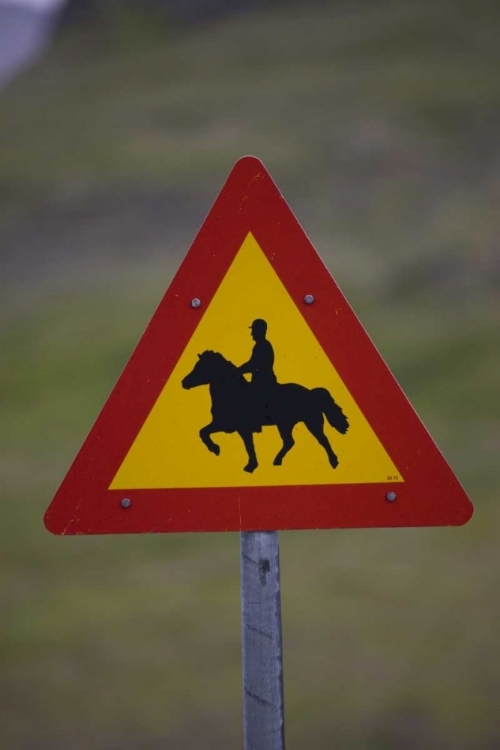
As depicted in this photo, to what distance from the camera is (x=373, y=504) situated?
1667 mm

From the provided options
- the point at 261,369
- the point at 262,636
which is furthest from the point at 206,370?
the point at 262,636

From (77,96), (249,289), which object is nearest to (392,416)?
(249,289)

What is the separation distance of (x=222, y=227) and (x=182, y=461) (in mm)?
313

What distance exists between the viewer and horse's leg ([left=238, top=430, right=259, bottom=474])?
5.39 ft

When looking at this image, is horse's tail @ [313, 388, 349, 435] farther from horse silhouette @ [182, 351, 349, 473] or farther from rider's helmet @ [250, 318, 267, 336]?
rider's helmet @ [250, 318, 267, 336]

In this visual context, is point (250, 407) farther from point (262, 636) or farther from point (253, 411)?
point (262, 636)

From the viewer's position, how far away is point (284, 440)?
5.43ft

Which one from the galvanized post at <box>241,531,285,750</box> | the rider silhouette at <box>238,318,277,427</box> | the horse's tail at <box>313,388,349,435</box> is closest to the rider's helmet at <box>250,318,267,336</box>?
the rider silhouette at <box>238,318,277,427</box>

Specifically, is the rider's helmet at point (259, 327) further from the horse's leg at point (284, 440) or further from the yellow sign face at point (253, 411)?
the horse's leg at point (284, 440)

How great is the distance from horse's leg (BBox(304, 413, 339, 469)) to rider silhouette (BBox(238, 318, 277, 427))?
0.06 metres

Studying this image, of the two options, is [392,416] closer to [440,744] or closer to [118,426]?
[118,426]

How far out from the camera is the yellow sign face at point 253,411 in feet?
5.41

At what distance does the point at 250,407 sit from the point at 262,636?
0.30m

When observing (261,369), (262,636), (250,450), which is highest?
(261,369)
